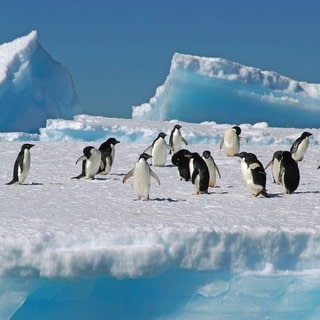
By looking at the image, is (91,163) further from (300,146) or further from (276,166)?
(300,146)

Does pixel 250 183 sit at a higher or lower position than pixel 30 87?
lower

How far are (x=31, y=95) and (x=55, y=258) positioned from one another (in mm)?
17152

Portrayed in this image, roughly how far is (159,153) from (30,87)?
39.1 ft

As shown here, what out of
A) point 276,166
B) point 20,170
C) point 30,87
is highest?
point 30,87

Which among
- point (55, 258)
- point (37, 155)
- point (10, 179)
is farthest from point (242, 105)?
point (55, 258)

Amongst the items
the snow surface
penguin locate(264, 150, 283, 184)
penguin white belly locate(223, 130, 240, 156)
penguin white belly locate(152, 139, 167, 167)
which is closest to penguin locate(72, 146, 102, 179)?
penguin white belly locate(152, 139, 167, 167)

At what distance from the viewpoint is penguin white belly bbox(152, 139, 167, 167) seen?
987 cm

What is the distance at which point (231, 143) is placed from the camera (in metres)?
11.1

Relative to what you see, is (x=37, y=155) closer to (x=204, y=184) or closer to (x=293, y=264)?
(x=204, y=184)

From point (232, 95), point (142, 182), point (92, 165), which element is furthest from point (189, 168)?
point (232, 95)

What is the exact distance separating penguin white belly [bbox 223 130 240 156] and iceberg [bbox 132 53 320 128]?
13055 mm

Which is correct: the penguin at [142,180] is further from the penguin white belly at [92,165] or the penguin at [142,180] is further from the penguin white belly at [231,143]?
the penguin white belly at [231,143]

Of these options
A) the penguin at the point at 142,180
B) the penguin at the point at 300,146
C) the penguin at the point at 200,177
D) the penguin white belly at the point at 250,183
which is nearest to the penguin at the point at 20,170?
the penguin at the point at 142,180

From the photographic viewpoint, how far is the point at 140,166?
22.9 feet
